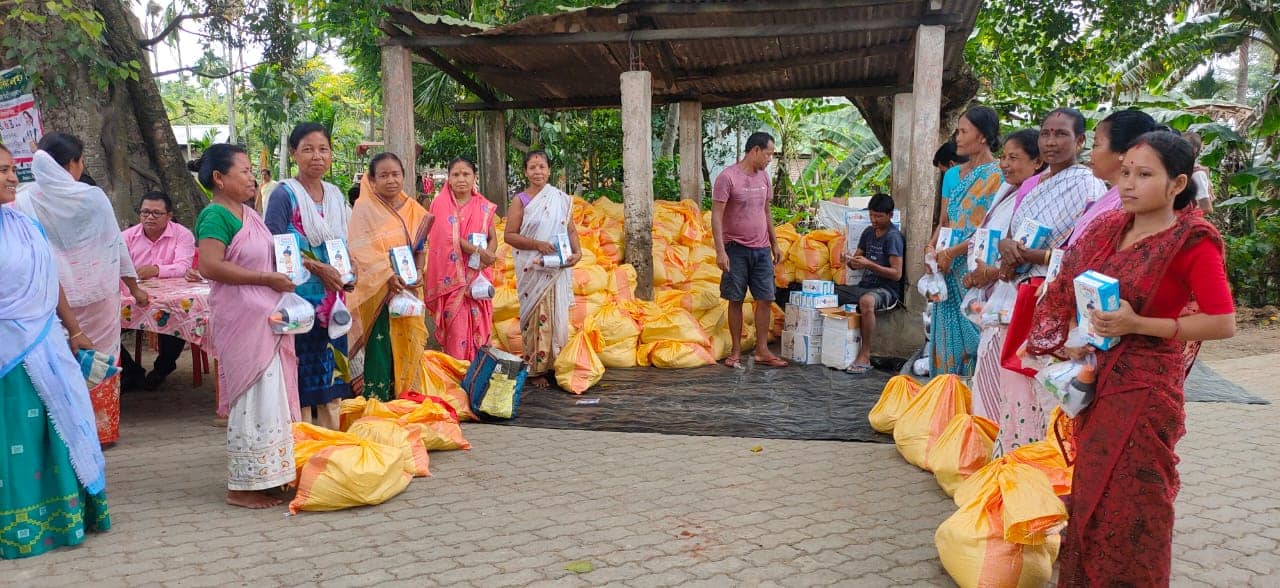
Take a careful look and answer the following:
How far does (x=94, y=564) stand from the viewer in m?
3.19

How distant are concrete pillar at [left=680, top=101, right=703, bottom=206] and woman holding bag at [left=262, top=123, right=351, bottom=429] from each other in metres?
6.62

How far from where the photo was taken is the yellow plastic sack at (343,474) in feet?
12.2

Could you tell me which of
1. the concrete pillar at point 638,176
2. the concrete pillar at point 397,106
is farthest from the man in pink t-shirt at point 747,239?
the concrete pillar at point 397,106

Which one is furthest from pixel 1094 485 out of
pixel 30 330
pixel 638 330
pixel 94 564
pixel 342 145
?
pixel 342 145

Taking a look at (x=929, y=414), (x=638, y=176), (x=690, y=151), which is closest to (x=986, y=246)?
(x=929, y=414)

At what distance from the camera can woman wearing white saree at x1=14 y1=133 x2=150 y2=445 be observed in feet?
14.2

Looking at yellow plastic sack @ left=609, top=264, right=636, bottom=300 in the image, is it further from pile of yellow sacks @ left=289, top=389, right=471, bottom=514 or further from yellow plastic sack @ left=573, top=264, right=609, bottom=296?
pile of yellow sacks @ left=289, top=389, right=471, bottom=514

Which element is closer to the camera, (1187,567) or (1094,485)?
(1094,485)

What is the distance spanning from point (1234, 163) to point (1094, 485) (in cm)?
1260

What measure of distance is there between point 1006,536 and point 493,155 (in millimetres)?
9322

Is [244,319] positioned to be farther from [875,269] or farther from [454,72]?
[454,72]

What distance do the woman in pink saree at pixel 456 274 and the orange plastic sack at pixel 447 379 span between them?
20 cm

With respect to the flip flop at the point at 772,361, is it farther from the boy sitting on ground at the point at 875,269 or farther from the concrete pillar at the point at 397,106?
the concrete pillar at the point at 397,106

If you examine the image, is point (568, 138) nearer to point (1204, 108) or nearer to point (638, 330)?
point (638, 330)
